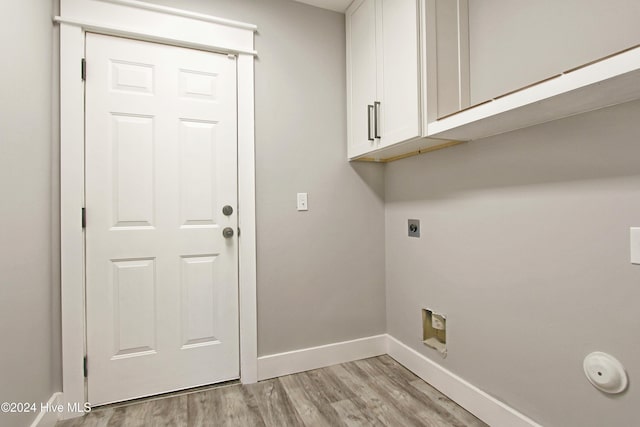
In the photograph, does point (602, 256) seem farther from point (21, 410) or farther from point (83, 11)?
point (83, 11)

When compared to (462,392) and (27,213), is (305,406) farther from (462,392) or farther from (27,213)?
(27,213)

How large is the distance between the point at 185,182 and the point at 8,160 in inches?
29.4

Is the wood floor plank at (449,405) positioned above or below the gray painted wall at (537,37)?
below

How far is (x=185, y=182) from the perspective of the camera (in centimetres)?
185

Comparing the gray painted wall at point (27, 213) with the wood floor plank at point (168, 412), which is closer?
the gray painted wall at point (27, 213)

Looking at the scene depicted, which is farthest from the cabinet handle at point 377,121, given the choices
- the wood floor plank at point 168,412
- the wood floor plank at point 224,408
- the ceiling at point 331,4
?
the wood floor plank at point 168,412

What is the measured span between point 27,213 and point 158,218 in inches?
21.7

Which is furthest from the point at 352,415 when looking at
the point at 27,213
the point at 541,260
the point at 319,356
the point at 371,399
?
the point at 27,213

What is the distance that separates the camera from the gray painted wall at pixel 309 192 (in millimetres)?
2008

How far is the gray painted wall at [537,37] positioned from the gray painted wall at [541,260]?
23 cm

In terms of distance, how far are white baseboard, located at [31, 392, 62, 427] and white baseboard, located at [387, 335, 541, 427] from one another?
1.92 m

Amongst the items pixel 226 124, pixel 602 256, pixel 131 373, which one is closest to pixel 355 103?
pixel 226 124

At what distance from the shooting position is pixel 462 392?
1.65 m

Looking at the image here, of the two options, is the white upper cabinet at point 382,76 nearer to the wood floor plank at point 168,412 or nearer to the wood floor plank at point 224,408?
the wood floor plank at point 224,408
